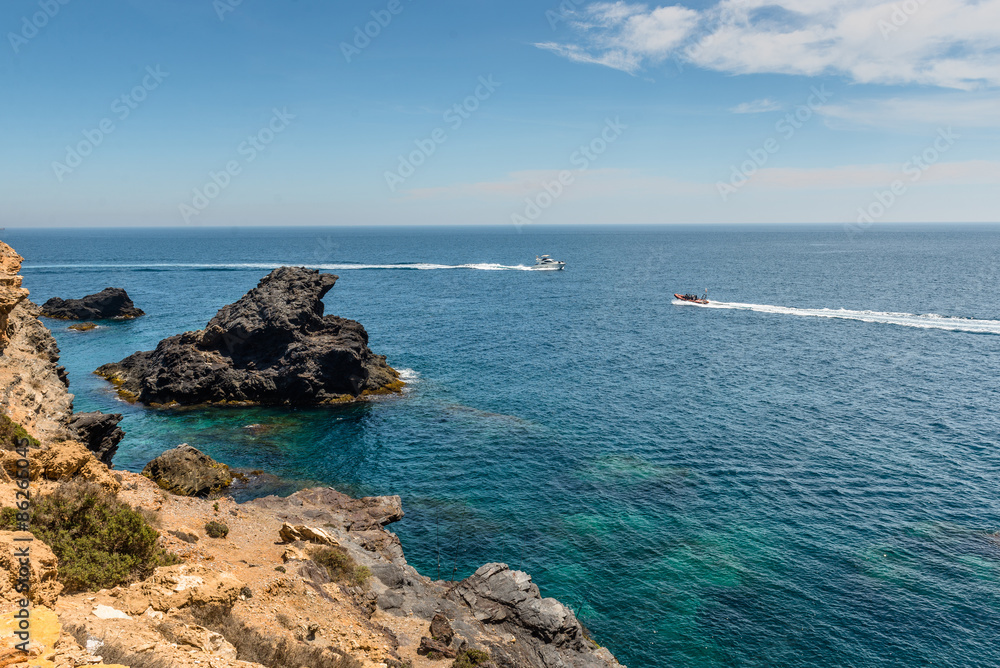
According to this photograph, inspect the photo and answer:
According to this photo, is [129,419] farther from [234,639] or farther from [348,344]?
[234,639]

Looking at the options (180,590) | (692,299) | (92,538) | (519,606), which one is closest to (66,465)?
(92,538)

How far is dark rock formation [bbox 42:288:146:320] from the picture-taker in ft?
345

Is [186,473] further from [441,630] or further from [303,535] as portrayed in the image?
[441,630]

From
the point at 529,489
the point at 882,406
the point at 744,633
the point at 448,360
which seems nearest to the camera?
the point at 744,633

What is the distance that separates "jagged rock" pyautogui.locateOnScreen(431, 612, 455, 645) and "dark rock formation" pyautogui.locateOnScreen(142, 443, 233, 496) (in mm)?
23107

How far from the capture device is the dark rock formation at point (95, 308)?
105250mm

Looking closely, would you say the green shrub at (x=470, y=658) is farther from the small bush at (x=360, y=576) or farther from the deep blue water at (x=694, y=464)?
the deep blue water at (x=694, y=464)

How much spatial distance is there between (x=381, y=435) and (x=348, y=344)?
15.5m

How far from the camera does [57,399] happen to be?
3469 centimetres

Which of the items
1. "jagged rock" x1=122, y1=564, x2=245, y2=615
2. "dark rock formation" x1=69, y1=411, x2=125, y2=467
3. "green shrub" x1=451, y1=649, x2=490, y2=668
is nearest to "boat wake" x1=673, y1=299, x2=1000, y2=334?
"green shrub" x1=451, y1=649, x2=490, y2=668

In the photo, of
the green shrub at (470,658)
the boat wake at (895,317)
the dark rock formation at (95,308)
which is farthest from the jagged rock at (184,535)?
the boat wake at (895,317)

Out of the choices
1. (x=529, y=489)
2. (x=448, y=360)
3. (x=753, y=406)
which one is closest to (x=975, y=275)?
(x=753, y=406)

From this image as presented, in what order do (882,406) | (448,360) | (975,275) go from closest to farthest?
(882,406), (448,360), (975,275)

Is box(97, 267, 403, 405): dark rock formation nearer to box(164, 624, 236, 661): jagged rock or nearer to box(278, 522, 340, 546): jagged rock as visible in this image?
box(278, 522, 340, 546): jagged rock
